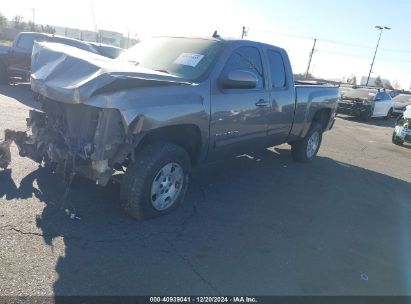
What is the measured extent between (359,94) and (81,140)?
18.7 m

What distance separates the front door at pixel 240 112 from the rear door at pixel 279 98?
0.21 metres

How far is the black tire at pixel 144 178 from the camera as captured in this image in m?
4.27

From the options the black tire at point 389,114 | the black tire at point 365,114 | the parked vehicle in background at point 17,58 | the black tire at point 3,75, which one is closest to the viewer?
the parked vehicle in background at point 17,58

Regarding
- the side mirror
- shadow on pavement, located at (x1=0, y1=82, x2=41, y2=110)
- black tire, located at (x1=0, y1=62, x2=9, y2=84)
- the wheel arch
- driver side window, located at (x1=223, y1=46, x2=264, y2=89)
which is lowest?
shadow on pavement, located at (x1=0, y1=82, x2=41, y2=110)

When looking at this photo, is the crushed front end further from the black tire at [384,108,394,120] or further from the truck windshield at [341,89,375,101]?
the black tire at [384,108,394,120]

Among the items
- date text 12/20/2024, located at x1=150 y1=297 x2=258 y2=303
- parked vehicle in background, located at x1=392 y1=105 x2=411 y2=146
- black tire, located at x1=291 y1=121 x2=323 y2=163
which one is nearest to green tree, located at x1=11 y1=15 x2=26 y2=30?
parked vehicle in background, located at x1=392 y1=105 x2=411 y2=146

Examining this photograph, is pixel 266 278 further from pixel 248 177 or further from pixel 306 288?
pixel 248 177

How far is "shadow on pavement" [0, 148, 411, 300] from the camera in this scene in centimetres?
354

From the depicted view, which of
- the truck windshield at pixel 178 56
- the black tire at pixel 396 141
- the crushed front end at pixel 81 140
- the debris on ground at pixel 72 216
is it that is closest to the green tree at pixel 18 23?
the black tire at pixel 396 141

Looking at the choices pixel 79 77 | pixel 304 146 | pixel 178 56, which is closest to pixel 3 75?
pixel 304 146

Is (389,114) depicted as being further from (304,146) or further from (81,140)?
(81,140)

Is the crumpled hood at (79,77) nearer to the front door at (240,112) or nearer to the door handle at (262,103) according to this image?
the front door at (240,112)

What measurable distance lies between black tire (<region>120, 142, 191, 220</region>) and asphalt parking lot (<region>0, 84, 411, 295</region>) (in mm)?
171

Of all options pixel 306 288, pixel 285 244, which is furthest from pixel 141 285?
pixel 285 244
